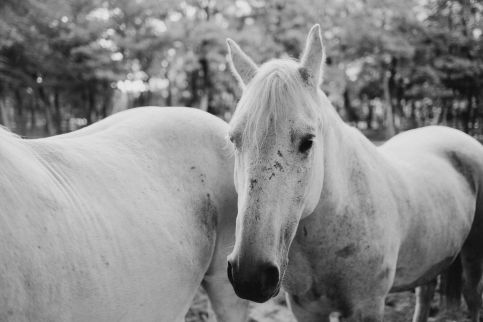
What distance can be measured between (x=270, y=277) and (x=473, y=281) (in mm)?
2746

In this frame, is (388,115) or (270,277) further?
(388,115)

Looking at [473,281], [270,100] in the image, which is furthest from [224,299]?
[473,281]

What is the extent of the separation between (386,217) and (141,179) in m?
1.46

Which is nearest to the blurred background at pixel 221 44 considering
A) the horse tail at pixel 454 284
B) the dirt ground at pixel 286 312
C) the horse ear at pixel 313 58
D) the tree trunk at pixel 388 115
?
the tree trunk at pixel 388 115

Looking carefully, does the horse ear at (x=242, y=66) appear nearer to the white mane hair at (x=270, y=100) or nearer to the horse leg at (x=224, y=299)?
the white mane hair at (x=270, y=100)

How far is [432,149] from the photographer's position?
3.47 m

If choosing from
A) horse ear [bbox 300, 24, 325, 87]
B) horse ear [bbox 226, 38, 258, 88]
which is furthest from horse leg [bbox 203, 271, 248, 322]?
horse ear [bbox 300, 24, 325, 87]

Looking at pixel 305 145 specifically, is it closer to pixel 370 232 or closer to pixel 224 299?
pixel 370 232

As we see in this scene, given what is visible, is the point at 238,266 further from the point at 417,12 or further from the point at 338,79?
the point at 417,12

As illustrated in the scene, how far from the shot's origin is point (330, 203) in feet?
7.18

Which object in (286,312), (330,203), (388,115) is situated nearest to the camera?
(330,203)

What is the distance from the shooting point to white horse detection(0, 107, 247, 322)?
1.53m

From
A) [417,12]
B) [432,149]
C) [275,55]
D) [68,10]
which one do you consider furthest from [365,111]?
[432,149]

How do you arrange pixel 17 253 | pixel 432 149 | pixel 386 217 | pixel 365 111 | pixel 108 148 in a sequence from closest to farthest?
pixel 17 253, pixel 108 148, pixel 386 217, pixel 432 149, pixel 365 111
